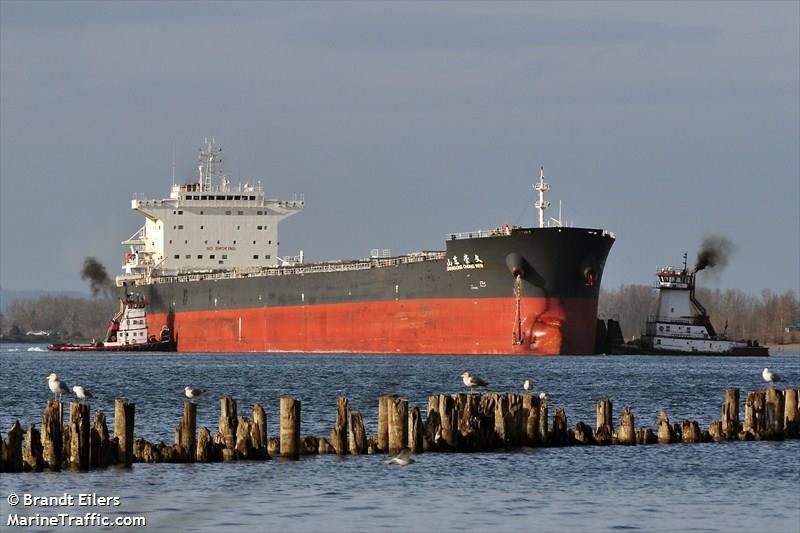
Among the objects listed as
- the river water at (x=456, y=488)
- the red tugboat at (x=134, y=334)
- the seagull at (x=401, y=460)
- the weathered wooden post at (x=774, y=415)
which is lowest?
the river water at (x=456, y=488)

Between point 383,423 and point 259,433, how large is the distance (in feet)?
6.61

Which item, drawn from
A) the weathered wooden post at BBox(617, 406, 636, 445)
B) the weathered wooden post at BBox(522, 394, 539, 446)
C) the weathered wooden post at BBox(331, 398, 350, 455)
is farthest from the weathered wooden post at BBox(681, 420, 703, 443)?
the weathered wooden post at BBox(331, 398, 350, 455)

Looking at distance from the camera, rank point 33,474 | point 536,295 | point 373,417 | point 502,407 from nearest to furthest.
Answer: point 33,474, point 502,407, point 373,417, point 536,295

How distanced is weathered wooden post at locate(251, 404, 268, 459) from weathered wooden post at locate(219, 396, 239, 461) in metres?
0.32

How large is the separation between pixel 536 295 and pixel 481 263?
8.08 feet

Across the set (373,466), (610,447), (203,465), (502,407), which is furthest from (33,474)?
(610,447)

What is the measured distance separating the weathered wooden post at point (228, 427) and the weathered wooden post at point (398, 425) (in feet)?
7.63

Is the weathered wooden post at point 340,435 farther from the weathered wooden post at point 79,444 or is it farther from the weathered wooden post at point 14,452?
the weathered wooden post at point 14,452

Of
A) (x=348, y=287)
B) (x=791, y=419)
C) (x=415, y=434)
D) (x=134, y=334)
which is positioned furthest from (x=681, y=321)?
(x=415, y=434)

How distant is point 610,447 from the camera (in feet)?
82.3

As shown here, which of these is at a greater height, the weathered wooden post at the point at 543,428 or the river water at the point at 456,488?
the weathered wooden post at the point at 543,428

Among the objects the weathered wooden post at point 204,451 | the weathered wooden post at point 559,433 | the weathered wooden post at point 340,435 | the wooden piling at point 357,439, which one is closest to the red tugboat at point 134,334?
the weathered wooden post at point 559,433

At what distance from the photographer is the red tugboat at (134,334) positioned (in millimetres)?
75938

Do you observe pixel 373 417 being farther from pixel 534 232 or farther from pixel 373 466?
pixel 534 232
